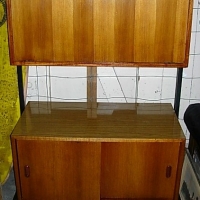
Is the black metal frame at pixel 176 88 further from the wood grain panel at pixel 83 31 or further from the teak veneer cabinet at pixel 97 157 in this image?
the wood grain panel at pixel 83 31

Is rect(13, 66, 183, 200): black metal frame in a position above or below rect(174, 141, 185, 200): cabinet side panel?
above

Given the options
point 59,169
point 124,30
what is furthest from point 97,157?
point 124,30

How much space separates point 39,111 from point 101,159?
0.41 m

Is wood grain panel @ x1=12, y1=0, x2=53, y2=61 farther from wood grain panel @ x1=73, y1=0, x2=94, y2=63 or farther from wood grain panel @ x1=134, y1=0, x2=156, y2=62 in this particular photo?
wood grain panel @ x1=134, y1=0, x2=156, y2=62

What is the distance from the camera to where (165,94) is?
1.83 meters

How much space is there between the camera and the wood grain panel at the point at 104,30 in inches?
53.7

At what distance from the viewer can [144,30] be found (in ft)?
4.58

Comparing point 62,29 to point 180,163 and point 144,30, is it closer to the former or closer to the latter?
point 144,30

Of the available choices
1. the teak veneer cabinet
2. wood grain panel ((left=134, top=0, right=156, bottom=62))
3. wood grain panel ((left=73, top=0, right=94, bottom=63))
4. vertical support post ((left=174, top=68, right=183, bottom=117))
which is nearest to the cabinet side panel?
the teak veneer cabinet

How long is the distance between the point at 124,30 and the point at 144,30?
0.26 ft

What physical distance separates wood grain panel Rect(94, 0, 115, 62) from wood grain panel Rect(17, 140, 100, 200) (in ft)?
1.23

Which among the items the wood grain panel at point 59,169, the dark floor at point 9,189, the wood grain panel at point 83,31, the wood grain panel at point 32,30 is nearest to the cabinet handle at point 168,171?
the wood grain panel at point 59,169

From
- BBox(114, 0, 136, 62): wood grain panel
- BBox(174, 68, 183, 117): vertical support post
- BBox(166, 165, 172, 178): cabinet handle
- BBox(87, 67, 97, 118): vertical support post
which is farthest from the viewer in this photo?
BBox(87, 67, 97, 118): vertical support post

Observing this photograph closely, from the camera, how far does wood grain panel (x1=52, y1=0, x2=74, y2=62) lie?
1.37 metres
